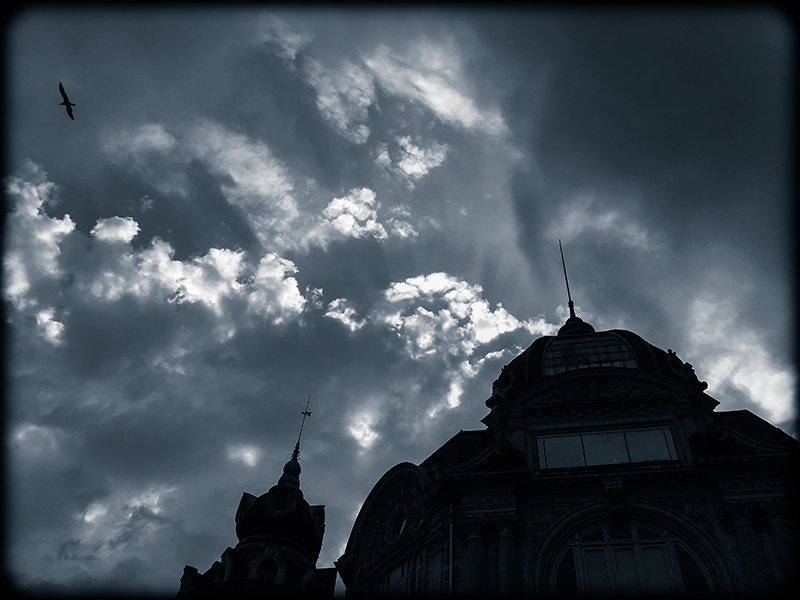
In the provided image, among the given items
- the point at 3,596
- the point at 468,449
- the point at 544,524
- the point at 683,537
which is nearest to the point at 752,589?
the point at 683,537

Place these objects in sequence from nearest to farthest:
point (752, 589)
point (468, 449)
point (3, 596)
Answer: point (3, 596), point (752, 589), point (468, 449)

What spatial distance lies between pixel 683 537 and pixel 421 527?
415 inches

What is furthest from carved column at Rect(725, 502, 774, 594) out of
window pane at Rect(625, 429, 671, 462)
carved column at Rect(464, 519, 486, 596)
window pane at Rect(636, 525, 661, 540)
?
carved column at Rect(464, 519, 486, 596)

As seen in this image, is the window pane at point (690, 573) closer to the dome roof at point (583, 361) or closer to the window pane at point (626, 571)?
the window pane at point (626, 571)

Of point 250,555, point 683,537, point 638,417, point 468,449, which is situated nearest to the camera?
point 683,537

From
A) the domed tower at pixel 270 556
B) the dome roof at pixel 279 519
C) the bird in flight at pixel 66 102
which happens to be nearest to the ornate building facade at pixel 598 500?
the domed tower at pixel 270 556

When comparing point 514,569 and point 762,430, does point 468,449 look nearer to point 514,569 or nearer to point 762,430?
point 514,569

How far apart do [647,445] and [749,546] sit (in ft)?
17.1

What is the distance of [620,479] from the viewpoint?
23469 mm

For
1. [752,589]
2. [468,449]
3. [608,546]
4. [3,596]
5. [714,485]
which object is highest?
[468,449]

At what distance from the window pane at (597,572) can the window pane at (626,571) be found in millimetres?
424

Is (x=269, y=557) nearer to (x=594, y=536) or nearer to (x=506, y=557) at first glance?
(x=506, y=557)

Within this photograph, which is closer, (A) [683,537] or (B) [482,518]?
(A) [683,537]

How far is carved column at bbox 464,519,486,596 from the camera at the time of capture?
2208 cm
